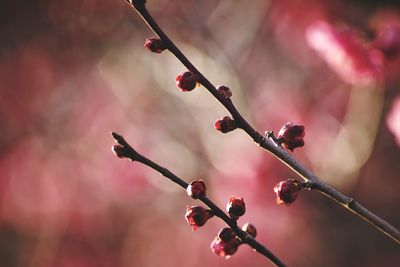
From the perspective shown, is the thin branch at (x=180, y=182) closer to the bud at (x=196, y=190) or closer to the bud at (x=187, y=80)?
the bud at (x=196, y=190)

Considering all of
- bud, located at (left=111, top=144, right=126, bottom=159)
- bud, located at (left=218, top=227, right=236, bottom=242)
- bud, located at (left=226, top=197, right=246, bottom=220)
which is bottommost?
bud, located at (left=111, top=144, right=126, bottom=159)

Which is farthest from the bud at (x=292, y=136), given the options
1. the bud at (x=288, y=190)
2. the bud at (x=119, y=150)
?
the bud at (x=119, y=150)

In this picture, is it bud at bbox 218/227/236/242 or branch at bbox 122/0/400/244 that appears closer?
branch at bbox 122/0/400/244

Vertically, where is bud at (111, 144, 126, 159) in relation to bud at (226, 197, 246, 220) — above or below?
below

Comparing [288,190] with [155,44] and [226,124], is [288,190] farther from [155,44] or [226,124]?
[155,44]

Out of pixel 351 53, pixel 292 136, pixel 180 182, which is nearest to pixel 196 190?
pixel 180 182

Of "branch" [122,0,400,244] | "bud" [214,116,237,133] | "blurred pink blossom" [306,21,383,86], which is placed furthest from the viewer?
"blurred pink blossom" [306,21,383,86]

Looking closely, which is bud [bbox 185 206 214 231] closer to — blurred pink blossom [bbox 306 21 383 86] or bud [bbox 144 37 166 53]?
bud [bbox 144 37 166 53]

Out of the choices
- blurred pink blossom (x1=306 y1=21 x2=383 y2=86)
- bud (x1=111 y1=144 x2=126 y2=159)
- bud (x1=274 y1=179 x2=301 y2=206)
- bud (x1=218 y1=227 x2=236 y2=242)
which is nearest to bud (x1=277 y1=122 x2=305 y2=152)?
bud (x1=274 y1=179 x2=301 y2=206)
